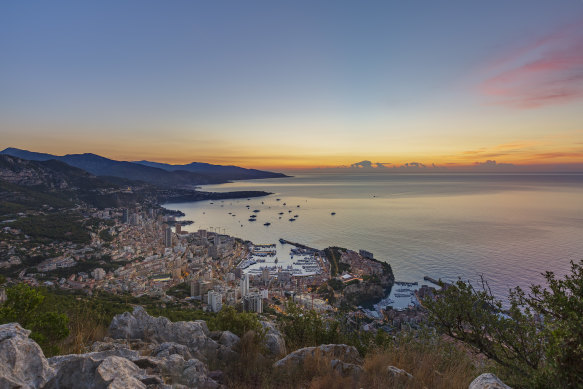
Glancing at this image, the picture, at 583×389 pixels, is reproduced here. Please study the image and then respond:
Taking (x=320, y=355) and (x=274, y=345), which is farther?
(x=274, y=345)

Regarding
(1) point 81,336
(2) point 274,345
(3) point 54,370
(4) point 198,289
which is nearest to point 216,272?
(4) point 198,289

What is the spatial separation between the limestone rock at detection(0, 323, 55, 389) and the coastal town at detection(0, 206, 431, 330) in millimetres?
11645

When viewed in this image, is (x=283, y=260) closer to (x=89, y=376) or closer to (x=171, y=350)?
(x=171, y=350)

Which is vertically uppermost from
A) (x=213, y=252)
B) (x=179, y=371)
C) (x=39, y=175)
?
(x=39, y=175)

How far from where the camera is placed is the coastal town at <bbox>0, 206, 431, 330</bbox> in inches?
749

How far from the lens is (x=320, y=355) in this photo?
12.4ft

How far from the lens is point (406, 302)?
2095 centimetres

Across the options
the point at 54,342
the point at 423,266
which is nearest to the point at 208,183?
the point at 423,266

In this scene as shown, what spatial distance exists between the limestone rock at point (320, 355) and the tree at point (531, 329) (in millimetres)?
1415

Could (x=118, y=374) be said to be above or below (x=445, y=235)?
above

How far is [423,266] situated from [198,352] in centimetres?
2908

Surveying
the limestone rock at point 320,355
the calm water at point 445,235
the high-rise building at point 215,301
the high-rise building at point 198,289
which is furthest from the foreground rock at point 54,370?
the calm water at point 445,235

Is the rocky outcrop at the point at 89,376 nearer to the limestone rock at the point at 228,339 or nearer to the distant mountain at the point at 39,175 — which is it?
the limestone rock at the point at 228,339

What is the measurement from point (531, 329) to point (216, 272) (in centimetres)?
3025
